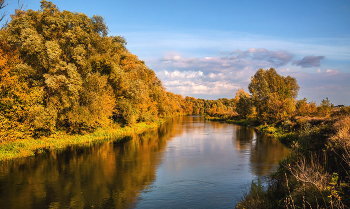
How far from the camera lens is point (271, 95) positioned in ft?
185

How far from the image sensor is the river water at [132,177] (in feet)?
44.0

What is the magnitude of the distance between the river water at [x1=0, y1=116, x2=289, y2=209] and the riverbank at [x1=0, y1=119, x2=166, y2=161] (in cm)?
184

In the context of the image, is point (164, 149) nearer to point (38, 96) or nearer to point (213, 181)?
point (213, 181)

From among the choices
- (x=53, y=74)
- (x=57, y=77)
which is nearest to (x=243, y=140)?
(x=57, y=77)

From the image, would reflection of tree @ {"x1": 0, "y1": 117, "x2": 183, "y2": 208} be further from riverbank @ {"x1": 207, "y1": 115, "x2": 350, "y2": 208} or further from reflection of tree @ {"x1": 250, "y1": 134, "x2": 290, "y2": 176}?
reflection of tree @ {"x1": 250, "y1": 134, "x2": 290, "y2": 176}

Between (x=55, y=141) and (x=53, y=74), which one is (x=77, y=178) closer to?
(x=55, y=141)

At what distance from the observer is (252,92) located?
68188mm

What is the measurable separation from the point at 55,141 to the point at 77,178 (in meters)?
14.6

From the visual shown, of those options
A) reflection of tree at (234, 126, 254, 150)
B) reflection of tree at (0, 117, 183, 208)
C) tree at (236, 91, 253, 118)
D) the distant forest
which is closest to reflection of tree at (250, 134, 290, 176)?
reflection of tree at (234, 126, 254, 150)

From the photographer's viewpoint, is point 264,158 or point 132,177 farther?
point 264,158

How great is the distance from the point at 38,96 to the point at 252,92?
55.8 m

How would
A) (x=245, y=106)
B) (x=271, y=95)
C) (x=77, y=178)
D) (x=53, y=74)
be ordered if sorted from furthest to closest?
(x=245, y=106) → (x=271, y=95) → (x=53, y=74) → (x=77, y=178)

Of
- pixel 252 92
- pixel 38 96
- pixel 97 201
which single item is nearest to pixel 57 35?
pixel 38 96

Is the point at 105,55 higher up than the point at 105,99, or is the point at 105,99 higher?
the point at 105,55
